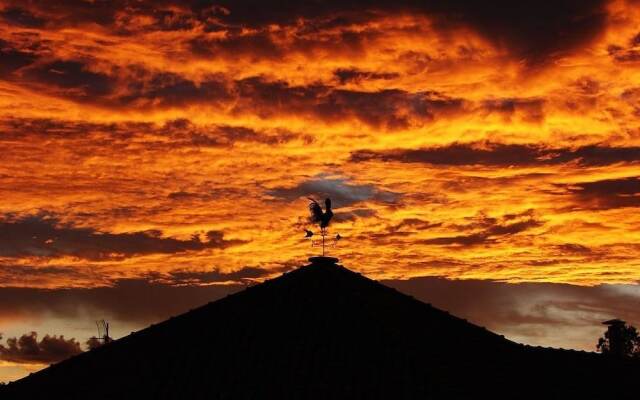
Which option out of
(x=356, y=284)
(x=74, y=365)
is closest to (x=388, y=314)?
(x=356, y=284)

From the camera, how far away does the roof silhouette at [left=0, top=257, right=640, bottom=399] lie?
24656 millimetres

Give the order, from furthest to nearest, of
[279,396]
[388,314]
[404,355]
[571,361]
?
[571,361]
[388,314]
[404,355]
[279,396]

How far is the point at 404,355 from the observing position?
84.8 feet

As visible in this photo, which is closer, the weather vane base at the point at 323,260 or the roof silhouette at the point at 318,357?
the roof silhouette at the point at 318,357

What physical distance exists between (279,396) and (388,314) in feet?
17.1

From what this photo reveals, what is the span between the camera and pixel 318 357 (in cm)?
2538

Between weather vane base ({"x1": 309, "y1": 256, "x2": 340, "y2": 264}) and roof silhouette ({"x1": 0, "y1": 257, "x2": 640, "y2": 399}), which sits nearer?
roof silhouette ({"x1": 0, "y1": 257, "x2": 640, "y2": 399})

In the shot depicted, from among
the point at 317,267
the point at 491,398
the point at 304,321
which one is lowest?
the point at 491,398

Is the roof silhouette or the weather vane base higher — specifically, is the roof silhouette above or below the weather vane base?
below

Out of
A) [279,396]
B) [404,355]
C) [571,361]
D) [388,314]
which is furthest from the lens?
[571,361]

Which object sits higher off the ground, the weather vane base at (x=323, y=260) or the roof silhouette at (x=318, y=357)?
the weather vane base at (x=323, y=260)

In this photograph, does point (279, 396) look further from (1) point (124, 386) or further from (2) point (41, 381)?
(2) point (41, 381)

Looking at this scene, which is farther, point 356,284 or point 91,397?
point 356,284

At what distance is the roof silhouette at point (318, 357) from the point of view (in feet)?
80.9
